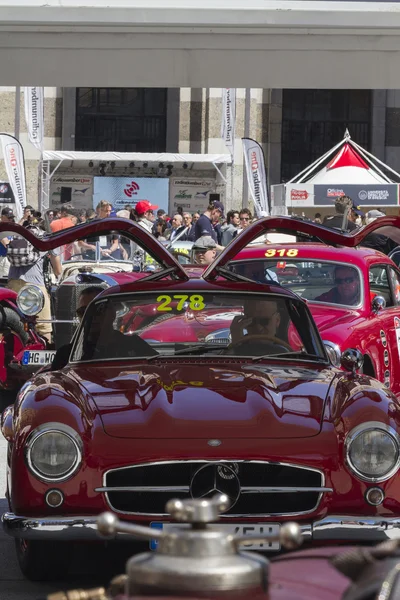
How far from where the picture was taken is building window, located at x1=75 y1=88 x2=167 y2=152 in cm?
4506

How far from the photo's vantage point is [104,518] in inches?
85.7

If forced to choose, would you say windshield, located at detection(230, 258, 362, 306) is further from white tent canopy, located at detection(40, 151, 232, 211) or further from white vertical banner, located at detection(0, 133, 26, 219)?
white tent canopy, located at detection(40, 151, 232, 211)

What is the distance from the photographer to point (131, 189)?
36.6 meters

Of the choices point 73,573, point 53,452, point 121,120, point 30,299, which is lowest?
point 73,573

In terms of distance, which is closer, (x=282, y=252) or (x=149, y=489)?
(x=149, y=489)

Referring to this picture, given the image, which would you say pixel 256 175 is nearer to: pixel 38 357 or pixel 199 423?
pixel 38 357

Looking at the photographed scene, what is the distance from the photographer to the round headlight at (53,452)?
505 cm

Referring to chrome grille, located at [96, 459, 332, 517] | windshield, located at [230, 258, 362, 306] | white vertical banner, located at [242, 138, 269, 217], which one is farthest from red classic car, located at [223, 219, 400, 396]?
white vertical banner, located at [242, 138, 269, 217]

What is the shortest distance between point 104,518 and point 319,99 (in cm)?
4630

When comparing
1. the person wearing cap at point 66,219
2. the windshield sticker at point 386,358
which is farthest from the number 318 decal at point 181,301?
the person wearing cap at point 66,219

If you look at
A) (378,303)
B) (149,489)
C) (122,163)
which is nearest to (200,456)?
(149,489)

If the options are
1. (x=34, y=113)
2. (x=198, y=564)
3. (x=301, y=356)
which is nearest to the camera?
(x=198, y=564)

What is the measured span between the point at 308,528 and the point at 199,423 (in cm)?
62

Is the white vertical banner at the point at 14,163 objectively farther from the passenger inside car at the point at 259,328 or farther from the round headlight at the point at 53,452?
the round headlight at the point at 53,452
